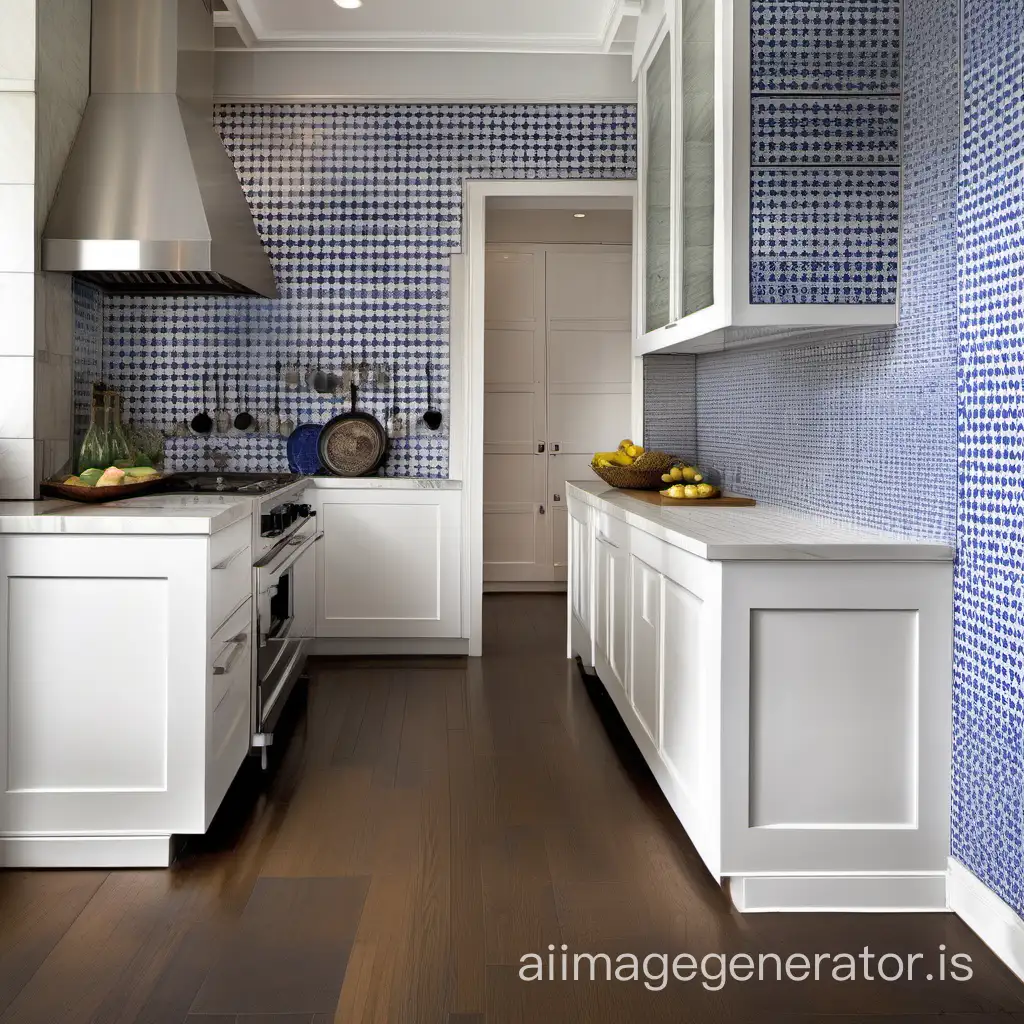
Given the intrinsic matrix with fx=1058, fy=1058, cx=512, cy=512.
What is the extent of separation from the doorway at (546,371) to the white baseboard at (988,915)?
15.8ft

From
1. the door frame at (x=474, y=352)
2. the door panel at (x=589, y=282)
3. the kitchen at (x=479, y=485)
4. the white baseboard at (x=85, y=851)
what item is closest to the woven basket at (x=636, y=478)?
the kitchen at (x=479, y=485)

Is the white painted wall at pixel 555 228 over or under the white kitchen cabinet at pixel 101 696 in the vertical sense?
over

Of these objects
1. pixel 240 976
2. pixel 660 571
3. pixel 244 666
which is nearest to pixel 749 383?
pixel 660 571

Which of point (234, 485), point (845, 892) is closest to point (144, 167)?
point (234, 485)

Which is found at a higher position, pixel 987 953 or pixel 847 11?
pixel 847 11

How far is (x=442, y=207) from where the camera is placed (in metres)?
4.94

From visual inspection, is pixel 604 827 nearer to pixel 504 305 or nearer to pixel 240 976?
pixel 240 976

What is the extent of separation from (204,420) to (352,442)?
693mm

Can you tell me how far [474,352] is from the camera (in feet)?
16.2

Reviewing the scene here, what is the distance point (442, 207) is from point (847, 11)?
2651 mm

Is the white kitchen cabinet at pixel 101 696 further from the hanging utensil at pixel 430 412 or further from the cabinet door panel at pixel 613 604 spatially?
the hanging utensil at pixel 430 412

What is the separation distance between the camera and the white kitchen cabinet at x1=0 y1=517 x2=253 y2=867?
2490mm

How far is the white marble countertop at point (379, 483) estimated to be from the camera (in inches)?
192

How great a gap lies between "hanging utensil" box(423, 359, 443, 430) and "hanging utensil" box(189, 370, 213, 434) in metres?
1.01
